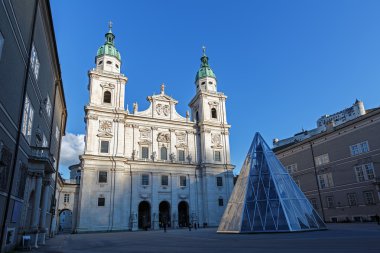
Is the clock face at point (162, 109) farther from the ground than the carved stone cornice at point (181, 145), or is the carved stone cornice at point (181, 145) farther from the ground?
the clock face at point (162, 109)

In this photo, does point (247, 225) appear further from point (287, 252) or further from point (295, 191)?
point (287, 252)

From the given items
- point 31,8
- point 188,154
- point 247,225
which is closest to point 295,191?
point 247,225

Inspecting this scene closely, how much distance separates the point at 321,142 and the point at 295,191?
17.1 metres

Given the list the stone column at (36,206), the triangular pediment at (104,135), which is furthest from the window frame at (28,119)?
the triangular pediment at (104,135)

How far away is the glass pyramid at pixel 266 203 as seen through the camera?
66.6 ft

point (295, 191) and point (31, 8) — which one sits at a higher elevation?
point (31, 8)

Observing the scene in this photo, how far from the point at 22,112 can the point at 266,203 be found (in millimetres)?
16702

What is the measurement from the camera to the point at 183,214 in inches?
1761

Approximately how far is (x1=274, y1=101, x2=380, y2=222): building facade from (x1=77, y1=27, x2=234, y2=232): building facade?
1238cm

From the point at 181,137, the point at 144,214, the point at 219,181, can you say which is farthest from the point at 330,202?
the point at 144,214

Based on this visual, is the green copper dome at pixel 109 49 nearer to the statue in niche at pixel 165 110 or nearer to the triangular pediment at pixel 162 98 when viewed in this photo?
the triangular pediment at pixel 162 98

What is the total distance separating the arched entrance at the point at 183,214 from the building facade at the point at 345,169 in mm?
16605

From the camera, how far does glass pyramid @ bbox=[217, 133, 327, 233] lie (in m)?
20.3

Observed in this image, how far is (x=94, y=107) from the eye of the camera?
132 feet
